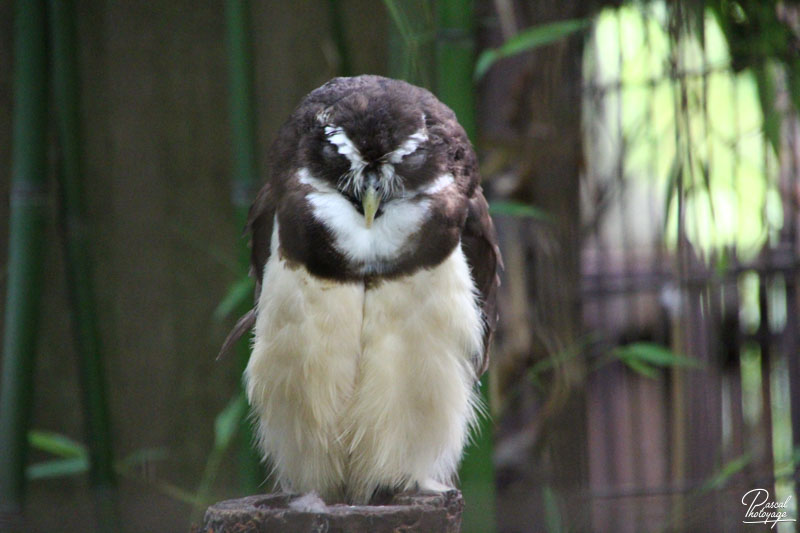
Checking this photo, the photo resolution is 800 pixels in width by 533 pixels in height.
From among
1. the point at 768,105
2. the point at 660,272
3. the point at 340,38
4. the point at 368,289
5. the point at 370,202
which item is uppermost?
the point at 340,38

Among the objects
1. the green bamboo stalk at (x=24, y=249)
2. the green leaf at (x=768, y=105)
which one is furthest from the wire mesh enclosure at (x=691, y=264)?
the green bamboo stalk at (x=24, y=249)

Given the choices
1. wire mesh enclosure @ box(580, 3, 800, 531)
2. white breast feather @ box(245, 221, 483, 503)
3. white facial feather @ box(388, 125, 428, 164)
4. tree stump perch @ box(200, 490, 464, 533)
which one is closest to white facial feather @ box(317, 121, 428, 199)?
white facial feather @ box(388, 125, 428, 164)

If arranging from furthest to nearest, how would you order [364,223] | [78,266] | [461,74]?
[78,266] < [461,74] < [364,223]

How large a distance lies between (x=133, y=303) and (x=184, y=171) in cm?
29

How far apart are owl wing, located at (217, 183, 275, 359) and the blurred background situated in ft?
0.20

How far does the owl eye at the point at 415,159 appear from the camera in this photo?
1014mm

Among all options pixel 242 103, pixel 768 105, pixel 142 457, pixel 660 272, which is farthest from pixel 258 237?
pixel 660 272

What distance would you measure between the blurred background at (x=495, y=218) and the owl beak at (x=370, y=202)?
0.91 feet

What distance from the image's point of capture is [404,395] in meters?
1.12

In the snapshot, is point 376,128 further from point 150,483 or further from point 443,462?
point 150,483

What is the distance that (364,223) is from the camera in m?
1.03

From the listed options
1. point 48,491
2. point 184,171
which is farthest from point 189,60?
point 48,491

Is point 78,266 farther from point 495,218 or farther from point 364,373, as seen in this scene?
point 495,218

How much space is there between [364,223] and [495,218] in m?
0.98
